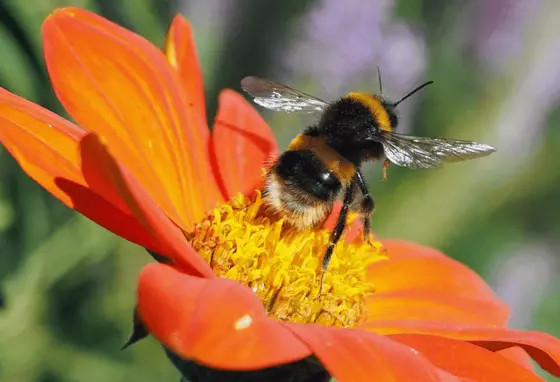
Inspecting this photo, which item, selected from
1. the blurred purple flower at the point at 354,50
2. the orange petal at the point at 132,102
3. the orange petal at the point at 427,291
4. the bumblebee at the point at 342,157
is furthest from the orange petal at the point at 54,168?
the blurred purple flower at the point at 354,50

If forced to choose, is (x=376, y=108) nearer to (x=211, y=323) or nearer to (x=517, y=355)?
(x=517, y=355)

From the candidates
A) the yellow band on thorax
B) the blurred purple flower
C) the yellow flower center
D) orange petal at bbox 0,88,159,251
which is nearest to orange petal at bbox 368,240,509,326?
the yellow flower center

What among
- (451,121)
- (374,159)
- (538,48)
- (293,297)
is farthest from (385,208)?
(293,297)

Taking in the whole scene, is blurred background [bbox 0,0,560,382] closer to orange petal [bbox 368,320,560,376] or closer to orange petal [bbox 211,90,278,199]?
orange petal [bbox 211,90,278,199]

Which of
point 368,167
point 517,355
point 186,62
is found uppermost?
point 186,62

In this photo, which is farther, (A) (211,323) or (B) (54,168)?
(B) (54,168)

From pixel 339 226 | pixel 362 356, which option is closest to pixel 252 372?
pixel 362 356
